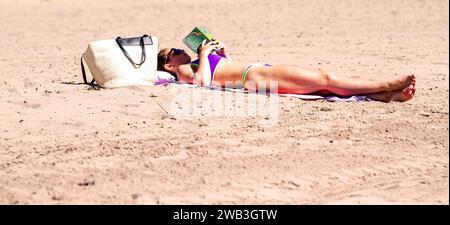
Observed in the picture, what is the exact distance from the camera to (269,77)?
21.1ft

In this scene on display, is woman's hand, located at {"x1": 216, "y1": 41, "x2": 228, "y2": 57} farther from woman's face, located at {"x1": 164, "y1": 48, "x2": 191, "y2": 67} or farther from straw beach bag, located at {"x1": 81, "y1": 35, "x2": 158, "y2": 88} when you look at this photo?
straw beach bag, located at {"x1": 81, "y1": 35, "x2": 158, "y2": 88}

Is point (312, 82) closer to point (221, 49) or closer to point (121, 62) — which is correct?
point (221, 49)

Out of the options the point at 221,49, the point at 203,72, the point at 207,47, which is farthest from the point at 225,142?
the point at 221,49

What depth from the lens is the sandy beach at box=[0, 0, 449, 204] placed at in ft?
13.6

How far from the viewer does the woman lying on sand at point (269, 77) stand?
20.0 feet

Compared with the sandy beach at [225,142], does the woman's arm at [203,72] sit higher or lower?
higher

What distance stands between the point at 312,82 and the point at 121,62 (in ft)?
6.06

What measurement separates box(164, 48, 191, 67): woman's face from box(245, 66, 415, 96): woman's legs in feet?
2.64

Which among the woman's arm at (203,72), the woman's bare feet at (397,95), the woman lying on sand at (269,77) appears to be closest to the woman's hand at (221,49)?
the woman lying on sand at (269,77)

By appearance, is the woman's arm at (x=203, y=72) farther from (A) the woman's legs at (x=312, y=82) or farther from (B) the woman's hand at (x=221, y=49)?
(A) the woman's legs at (x=312, y=82)

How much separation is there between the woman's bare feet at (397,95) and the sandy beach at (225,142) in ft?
0.23

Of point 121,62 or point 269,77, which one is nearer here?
point 269,77
